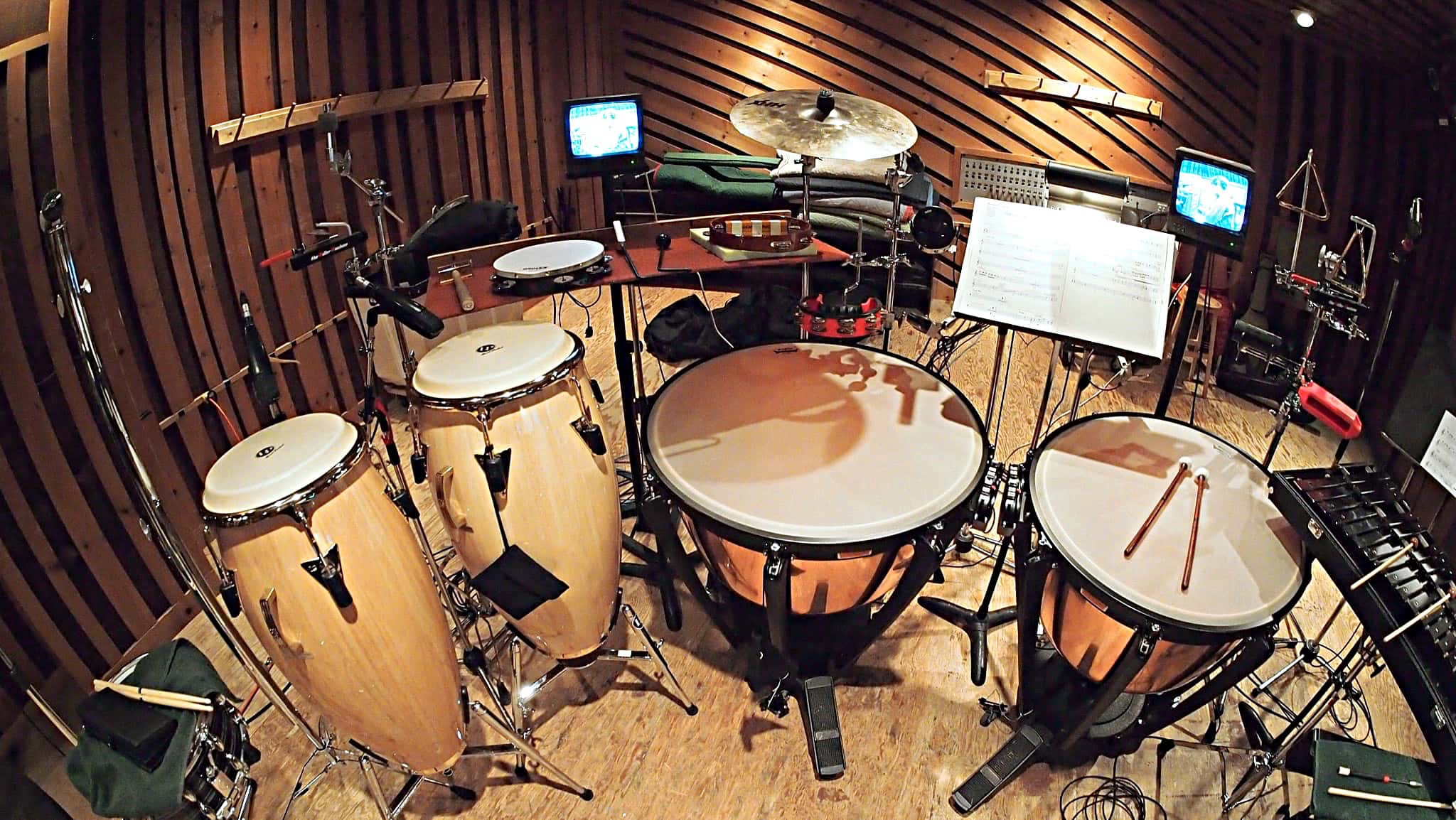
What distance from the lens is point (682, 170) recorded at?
4996 millimetres

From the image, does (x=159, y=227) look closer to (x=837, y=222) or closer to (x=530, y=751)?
(x=530, y=751)

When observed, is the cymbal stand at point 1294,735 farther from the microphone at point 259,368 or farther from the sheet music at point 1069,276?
the microphone at point 259,368

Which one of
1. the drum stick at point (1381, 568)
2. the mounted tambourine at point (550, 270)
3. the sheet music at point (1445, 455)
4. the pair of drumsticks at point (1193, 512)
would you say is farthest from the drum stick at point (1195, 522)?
the mounted tambourine at point (550, 270)

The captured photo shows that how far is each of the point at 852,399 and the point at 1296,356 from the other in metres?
2.78

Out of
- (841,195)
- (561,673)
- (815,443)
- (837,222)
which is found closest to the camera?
(815,443)

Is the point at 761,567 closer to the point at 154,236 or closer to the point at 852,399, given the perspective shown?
the point at 852,399

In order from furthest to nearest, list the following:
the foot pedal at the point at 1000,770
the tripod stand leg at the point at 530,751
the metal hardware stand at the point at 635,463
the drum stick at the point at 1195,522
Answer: the metal hardware stand at the point at 635,463 < the foot pedal at the point at 1000,770 < the tripod stand leg at the point at 530,751 < the drum stick at the point at 1195,522

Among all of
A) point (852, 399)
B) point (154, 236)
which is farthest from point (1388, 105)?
point (154, 236)

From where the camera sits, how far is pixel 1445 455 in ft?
6.67

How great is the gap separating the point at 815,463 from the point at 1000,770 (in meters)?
1.02

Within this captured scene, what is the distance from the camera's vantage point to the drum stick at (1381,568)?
1.69 m

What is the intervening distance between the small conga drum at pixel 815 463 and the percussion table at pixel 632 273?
1.04 ft

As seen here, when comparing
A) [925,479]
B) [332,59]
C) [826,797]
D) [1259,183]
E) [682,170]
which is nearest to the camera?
[925,479]

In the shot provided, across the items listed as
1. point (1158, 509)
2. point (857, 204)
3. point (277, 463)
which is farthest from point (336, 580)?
point (857, 204)
